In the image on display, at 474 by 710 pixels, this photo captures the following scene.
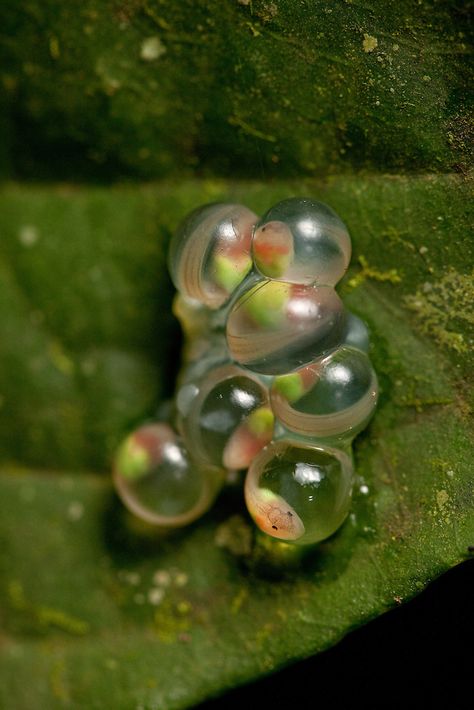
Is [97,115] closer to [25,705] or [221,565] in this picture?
[221,565]

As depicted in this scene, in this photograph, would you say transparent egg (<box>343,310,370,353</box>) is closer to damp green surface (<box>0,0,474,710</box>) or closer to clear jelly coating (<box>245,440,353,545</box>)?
damp green surface (<box>0,0,474,710</box>)

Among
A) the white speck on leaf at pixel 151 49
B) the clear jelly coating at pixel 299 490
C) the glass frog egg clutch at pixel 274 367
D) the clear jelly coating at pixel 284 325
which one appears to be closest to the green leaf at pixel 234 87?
the white speck on leaf at pixel 151 49

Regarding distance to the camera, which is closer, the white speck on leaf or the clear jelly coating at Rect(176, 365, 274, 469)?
the clear jelly coating at Rect(176, 365, 274, 469)

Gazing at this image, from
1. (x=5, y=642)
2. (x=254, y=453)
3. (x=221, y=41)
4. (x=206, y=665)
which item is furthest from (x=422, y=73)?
(x=5, y=642)

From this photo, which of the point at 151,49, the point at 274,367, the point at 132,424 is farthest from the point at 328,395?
the point at 151,49

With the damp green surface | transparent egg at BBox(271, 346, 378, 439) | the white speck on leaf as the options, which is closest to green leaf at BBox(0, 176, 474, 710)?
the damp green surface

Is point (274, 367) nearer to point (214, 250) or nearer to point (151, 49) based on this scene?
point (214, 250)
